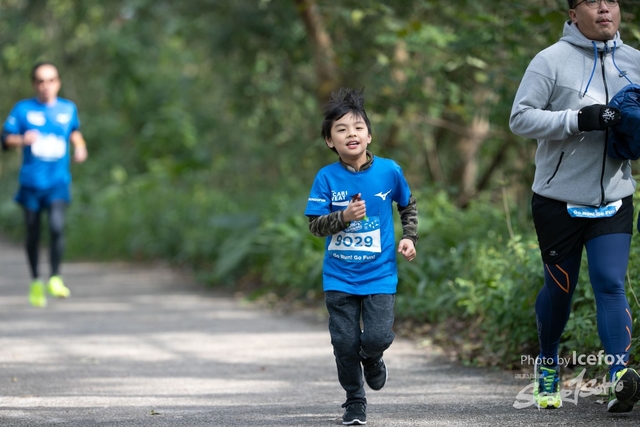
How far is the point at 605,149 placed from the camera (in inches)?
187

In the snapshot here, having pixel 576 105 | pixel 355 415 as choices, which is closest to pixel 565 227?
pixel 576 105

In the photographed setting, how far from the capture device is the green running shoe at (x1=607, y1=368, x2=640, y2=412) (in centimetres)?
448

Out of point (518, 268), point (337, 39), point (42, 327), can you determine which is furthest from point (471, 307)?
point (337, 39)

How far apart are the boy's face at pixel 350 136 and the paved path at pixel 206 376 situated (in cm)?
133

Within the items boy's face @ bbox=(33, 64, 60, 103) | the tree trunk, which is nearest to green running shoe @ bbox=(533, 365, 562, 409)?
boy's face @ bbox=(33, 64, 60, 103)

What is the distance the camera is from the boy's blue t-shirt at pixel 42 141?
991 centimetres

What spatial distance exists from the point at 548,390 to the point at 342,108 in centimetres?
178

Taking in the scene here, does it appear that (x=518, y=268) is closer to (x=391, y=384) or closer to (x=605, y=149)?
(x=391, y=384)

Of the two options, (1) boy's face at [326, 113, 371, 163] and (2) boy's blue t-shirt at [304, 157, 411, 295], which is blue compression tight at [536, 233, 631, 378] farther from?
(1) boy's face at [326, 113, 371, 163]

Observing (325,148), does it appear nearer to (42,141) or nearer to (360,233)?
(42,141)

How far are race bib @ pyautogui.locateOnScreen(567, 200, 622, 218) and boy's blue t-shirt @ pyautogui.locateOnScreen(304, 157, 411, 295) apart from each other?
891 mm

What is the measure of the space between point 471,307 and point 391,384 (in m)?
1.31

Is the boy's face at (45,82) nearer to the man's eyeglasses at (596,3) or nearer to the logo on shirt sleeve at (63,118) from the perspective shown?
the logo on shirt sleeve at (63,118)

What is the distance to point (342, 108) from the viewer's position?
15.7 ft
